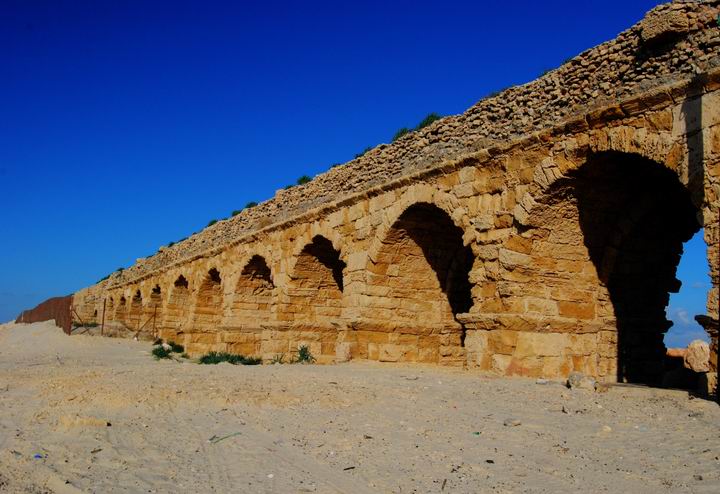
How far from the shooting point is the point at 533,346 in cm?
758

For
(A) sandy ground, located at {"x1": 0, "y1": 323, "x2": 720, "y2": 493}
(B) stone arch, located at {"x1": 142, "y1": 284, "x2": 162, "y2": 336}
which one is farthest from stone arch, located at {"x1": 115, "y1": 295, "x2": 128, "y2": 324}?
(A) sandy ground, located at {"x1": 0, "y1": 323, "x2": 720, "y2": 493}

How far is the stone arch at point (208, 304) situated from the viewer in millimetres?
18859

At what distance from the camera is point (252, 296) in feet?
54.2

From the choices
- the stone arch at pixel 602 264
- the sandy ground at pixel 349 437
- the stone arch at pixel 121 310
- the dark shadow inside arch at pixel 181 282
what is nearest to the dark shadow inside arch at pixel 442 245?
the stone arch at pixel 602 264

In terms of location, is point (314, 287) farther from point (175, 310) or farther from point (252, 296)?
point (175, 310)

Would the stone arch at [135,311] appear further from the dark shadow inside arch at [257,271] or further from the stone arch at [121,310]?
the dark shadow inside arch at [257,271]

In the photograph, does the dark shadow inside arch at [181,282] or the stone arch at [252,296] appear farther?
the dark shadow inside arch at [181,282]

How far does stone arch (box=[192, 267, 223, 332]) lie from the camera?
61.9ft

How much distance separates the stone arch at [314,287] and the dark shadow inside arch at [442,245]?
9.42 ft

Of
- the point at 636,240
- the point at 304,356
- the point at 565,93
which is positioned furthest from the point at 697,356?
the point at 304,356

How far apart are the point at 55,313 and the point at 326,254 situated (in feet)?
74.1

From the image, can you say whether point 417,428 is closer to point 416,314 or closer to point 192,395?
point 192,395

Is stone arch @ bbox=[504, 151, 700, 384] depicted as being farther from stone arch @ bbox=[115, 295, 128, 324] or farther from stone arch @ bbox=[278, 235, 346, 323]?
stone arch @ bbox=[115, 295, 128, 324]

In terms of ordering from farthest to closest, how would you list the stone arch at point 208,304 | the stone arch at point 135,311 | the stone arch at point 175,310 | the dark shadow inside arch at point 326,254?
the stone arch at point 135,311, the stone arch at point 175,310, the stone arch at point 208,304, the dark shadow inside arch at point 326,254
